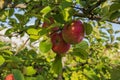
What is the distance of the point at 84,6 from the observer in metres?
1.39

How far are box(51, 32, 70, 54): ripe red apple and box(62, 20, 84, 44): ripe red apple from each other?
0.15 feet

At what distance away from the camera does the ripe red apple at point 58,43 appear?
142 cm

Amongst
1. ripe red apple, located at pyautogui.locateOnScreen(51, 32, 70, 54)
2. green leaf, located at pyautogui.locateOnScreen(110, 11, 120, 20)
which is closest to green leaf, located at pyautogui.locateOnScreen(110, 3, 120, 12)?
green leaf, located at pyautogui.locateOnScreen(110, 11, 120, 20)

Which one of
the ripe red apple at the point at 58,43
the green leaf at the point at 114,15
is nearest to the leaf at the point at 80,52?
the ripe red apple at the point at 58,43

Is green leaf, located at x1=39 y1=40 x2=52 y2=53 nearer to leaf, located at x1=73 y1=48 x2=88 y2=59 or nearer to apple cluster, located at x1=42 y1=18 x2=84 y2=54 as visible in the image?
apple cluster, located at x1=42 y1=18 x2=84 y2=54

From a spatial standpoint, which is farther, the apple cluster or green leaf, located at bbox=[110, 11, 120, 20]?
the apple cluster

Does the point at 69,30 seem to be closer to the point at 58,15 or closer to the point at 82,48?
the point at 58,15

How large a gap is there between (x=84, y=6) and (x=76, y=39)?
150mm

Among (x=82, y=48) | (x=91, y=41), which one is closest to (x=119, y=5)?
(x=82, y=48)

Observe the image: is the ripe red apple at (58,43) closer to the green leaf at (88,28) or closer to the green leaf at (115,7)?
the green leaf at (88,28)

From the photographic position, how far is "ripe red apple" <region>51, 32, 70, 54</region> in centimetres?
142

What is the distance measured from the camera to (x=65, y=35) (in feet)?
4.48

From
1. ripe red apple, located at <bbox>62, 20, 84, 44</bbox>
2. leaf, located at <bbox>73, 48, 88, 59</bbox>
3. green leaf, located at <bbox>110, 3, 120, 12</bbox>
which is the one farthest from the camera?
leaf, located at <bbox>73, 48, 88, 59</bbox>

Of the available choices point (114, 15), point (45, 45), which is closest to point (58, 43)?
point (45, 45)
